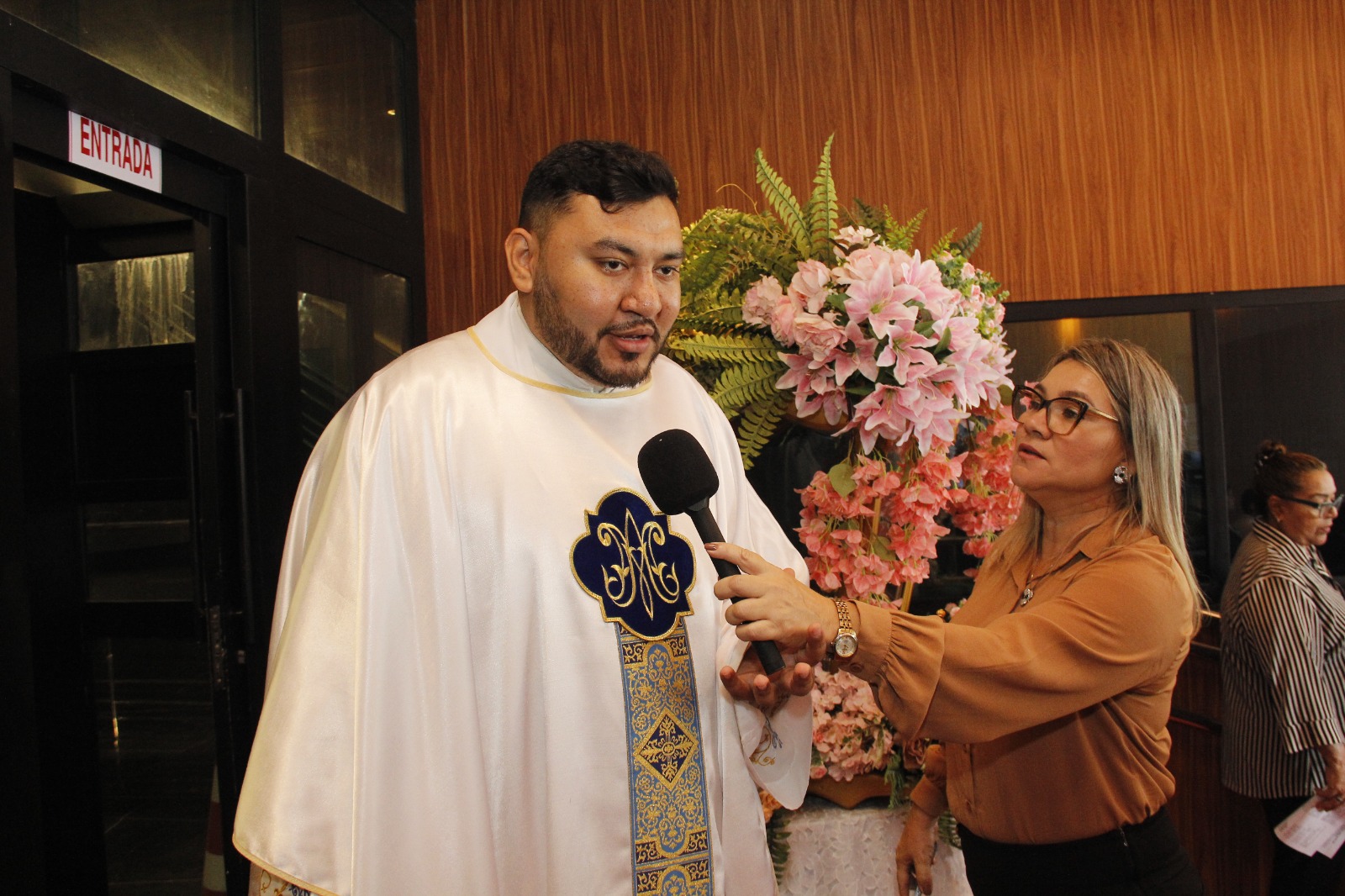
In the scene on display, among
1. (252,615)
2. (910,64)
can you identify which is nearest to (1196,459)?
(910,64)

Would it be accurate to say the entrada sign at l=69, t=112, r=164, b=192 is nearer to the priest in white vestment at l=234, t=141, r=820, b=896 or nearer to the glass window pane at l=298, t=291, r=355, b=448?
the glass window pane at l=298, t=291, r=355, b=448

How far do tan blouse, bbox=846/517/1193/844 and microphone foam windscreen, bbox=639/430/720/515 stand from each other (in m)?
0.37

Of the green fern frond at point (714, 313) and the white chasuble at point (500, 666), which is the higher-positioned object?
the green fern frond at point (714, 313)

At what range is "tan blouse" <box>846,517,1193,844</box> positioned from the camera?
5.08 ft

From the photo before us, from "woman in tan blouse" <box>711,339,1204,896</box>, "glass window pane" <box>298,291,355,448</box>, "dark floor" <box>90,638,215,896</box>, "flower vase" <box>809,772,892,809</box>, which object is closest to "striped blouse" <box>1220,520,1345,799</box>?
"woman in tan blouse" <box>711,339,1204,896</box>

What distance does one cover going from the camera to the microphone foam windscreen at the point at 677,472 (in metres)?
1.37

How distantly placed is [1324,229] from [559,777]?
3.85 meters

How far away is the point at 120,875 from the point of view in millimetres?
3877

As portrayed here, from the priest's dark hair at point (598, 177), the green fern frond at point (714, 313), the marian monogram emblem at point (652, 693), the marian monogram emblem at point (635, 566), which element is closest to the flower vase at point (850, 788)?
the marian monogram emblem at point (652, 693)

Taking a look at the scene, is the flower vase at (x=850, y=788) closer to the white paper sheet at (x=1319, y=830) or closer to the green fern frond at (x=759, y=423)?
the green fern frond at (x=759, y=423)

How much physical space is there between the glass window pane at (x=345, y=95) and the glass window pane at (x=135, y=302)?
2.48ft

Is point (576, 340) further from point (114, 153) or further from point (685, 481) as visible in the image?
point (114, 153)

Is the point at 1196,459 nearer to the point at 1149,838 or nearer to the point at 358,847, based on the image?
the point at 1149,838

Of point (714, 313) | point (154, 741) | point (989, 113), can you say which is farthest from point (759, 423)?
point (154, 741)
